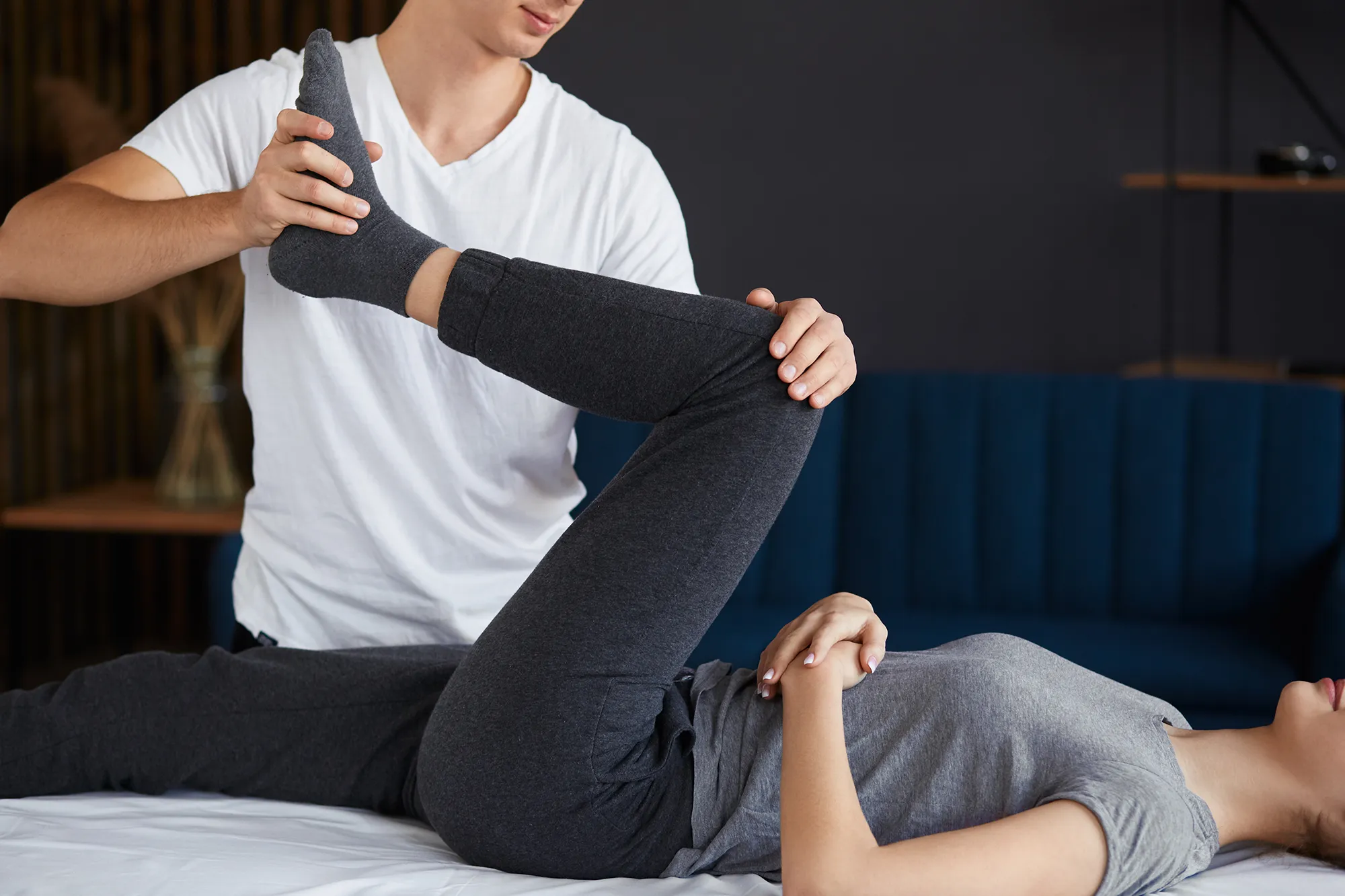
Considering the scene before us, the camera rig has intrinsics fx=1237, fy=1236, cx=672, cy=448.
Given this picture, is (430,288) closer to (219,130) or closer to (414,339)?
(414,339)

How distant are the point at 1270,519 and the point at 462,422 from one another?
5.75 ft

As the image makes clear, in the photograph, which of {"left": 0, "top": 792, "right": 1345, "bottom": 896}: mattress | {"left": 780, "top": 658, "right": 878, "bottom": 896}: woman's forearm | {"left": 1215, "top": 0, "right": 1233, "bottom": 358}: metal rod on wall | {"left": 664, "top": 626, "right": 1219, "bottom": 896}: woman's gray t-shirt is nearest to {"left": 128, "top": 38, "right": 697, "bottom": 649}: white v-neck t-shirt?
{"left": 0, "top": 792, "right": 1345, "bottom": 896}: mattress

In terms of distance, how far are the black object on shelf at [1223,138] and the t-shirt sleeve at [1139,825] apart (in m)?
2.29

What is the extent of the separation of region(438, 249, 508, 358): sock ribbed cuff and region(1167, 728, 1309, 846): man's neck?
2.57ft

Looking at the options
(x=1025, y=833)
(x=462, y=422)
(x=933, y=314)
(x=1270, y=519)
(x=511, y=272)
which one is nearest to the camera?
(x=1025, y=833)

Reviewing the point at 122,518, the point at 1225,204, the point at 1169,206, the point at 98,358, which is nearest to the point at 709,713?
the point at 122,518

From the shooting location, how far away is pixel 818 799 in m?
1.02

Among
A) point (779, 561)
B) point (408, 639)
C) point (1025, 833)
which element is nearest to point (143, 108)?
point (779, 561)

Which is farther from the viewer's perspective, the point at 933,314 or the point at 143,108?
the point at 933,314

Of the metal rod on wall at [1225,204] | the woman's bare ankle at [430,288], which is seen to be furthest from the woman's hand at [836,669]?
the metal rod on wall at [1225,204]

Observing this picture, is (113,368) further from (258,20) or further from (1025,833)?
(1025,833)

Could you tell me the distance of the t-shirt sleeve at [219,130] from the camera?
140cm

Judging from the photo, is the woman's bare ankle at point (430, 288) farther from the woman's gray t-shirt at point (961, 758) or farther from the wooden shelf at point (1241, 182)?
the wooden shelf at point (1241, 182)

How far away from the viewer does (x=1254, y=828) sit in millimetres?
1207
